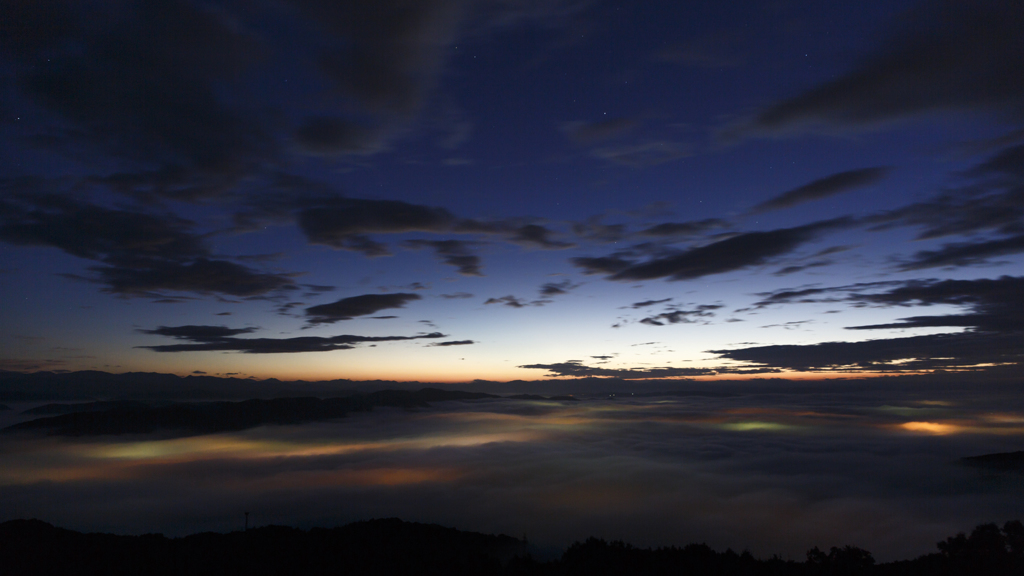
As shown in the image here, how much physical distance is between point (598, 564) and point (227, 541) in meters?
93.2

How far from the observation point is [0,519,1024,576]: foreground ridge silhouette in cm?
6744

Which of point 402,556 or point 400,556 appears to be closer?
point 400,556

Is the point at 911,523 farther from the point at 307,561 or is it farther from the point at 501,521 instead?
the point at 307,561

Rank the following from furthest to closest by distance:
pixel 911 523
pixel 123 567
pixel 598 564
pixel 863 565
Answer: pixel 911 523 < pixel 123 567 < pixel 598 564 < pixel 863 565

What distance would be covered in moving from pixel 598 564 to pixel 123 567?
3899 inches

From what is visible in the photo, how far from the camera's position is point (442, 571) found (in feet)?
300

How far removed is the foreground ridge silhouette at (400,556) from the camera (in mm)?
67438

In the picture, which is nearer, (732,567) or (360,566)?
(732,567)

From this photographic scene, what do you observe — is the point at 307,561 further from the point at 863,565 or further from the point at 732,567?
the point at 863,565

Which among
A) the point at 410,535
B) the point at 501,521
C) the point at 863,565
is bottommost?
the point at 501,521

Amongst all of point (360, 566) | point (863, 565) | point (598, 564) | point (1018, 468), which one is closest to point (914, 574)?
point (863, 565)

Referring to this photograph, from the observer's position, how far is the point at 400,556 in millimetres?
103875

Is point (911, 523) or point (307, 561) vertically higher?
point (307, 561)

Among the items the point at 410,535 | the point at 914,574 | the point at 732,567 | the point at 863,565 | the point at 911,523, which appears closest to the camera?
the point at 914,574
